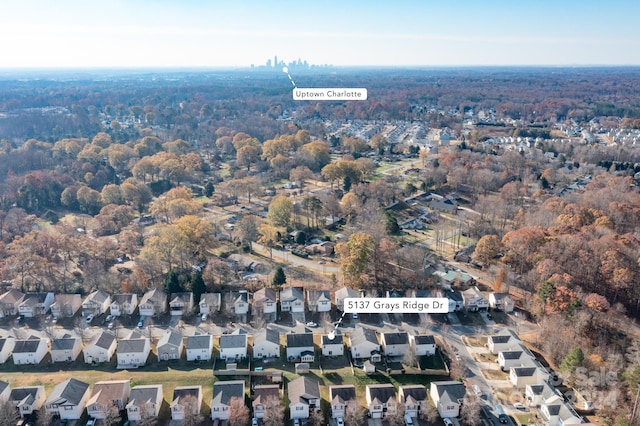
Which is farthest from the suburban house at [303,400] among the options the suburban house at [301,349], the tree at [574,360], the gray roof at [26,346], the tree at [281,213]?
the tree at [281,213]

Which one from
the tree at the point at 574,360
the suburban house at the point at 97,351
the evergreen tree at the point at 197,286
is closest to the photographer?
the tree at the point at 574,360

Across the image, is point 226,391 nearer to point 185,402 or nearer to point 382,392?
point 185,402

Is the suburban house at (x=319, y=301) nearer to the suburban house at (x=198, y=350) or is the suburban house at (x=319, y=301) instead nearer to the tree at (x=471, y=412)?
the suburban house at (x=198, y=350)

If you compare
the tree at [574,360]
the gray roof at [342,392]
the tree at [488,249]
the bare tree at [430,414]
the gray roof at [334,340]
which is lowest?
the bare tree at [430,414]

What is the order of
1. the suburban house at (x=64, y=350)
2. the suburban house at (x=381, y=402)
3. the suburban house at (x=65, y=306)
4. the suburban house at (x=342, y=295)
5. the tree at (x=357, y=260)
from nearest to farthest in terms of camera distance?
the suburban house at (x=381, y=402) → the suburban house at (x=64, y=350) → the suburban house at (x=65, y=306) → the suburban house at (x=342, y=295) → the tree at (x=357, y=260)

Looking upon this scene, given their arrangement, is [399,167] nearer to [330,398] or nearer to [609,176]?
[609,176]

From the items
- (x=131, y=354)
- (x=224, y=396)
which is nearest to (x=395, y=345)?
(x=224, y=396)

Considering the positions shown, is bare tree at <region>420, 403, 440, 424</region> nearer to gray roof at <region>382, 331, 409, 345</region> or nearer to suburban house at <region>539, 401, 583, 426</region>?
gray roof at <region>382, 331, 409, 345</region>
